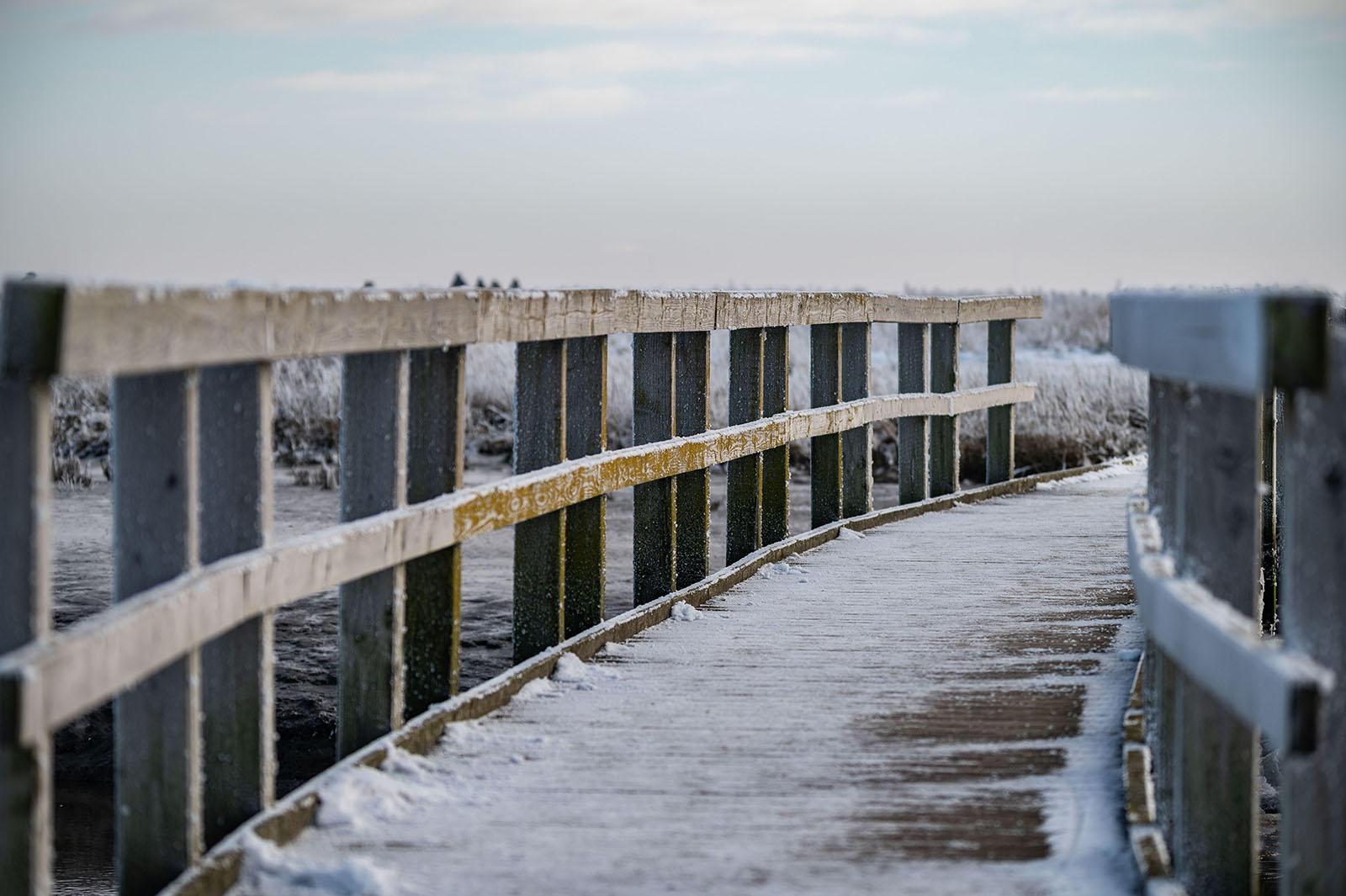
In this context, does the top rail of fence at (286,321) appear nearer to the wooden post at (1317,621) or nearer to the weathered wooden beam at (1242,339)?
the weathered wooden beam at (1242,339)

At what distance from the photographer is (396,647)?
381 centimetres

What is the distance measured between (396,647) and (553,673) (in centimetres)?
94

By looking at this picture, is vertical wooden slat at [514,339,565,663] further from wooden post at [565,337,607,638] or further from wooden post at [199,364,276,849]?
wooden post at [199,364,276,849]

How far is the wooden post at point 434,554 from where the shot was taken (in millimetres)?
4160

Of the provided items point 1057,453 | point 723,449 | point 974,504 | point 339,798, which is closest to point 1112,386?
point 1057,453

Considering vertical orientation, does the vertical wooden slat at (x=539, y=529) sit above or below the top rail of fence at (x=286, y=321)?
below

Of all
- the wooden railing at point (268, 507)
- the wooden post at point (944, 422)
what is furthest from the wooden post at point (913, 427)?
the wooden railing at point (268, 507)

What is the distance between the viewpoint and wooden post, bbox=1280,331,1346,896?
87.4 inches

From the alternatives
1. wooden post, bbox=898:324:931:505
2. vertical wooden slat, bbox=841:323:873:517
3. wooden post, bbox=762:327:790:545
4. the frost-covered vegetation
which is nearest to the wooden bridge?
wooden post, bbox=762:327:790:545

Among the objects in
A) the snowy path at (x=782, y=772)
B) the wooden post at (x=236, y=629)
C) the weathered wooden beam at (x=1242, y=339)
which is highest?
the weathered wooden beam at (x=1242, y=339)

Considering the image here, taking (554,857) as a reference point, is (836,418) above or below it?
above

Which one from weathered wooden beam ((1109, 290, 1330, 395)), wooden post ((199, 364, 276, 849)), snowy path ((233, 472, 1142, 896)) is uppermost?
weathered wooden beam ((1109, 290, 1330, 395))

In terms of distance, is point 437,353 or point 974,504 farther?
point 974,504

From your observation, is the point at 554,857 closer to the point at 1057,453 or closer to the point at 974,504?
the point at 974,504
